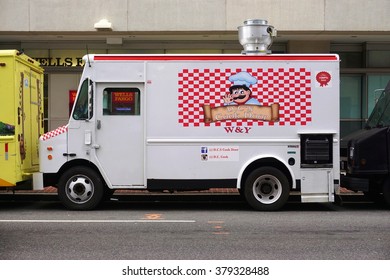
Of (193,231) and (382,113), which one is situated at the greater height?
(382,113)

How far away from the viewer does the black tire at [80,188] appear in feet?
33.3

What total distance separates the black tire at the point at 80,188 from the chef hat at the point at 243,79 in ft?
9.93

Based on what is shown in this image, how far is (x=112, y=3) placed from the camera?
15.3 m

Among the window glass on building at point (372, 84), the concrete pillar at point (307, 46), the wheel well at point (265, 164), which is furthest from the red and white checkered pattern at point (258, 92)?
the window glass on building at point (372, 84)

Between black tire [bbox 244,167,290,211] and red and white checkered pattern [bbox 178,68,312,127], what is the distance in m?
0.90

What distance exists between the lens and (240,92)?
1005 cm

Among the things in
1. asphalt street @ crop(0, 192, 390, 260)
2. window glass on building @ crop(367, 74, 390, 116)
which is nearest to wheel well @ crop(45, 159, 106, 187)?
asphalt street @ crop(0, 192, 390, 260)

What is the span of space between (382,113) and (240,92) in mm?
3016

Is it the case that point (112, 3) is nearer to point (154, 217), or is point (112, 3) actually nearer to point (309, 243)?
point (154, 217)

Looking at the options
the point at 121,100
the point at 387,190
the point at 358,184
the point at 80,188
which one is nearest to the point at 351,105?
the point at 387,190

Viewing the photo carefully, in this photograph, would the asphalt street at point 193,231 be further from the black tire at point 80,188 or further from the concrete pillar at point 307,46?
the concrete pillar at point 307,46

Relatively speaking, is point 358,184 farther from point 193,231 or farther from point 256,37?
point 193,231

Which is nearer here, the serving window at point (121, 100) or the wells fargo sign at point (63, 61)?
the serving window at point (121, 100)

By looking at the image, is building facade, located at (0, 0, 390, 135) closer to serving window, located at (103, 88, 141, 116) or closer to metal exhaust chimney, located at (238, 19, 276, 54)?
metal exhaust chimney, located at (238, 19, 276, 54)
